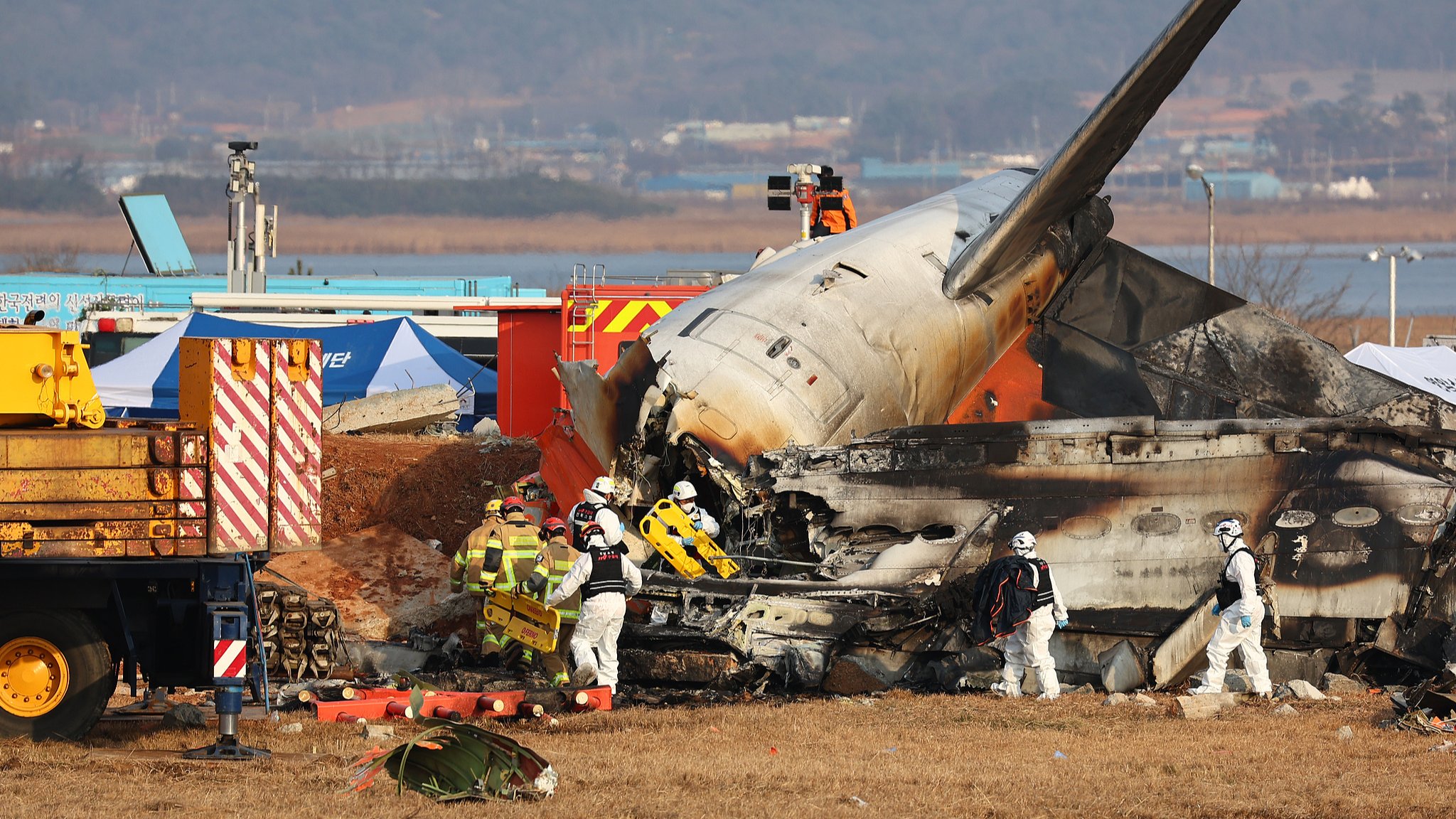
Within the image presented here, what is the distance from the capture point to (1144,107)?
A: 18.5m

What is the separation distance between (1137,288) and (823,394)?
19.9ft

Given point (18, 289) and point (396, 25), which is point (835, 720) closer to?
point (18, 289)

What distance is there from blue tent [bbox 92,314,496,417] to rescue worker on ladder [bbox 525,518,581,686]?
52.9ft

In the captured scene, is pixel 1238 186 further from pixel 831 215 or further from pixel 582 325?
pixel 582 325

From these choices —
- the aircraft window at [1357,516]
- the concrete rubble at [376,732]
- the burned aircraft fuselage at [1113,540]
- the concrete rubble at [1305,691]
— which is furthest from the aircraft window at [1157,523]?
the concrete rubble at [376,732]

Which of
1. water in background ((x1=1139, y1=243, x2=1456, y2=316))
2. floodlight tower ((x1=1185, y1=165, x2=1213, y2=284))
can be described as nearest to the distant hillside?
water in background ((x1=1139, y1=243, x2=1456, y2=316))

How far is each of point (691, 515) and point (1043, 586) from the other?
3.76 meters

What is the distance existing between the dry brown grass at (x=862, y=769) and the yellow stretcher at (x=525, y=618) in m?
2.12

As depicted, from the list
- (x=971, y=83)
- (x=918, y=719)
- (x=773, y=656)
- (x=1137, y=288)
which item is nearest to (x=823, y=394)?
(x=773, y=656)

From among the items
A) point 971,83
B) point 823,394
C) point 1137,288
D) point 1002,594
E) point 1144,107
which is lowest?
point 1002,594

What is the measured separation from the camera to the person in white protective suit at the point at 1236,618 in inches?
542

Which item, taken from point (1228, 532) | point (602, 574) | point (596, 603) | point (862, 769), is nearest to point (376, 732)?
point (596, 603)

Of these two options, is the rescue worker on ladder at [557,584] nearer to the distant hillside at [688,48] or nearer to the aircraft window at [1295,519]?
the aircraft window at [1295,519]

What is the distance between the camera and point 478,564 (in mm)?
15609
